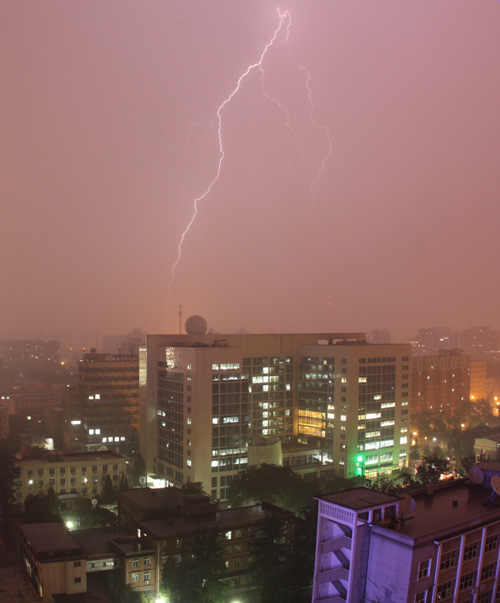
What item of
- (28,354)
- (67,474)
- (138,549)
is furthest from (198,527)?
(28,354)

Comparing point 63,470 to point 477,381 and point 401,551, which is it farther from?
point 477,381

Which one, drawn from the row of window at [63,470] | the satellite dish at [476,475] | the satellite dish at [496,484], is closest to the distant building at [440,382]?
the row of window at [63,470]

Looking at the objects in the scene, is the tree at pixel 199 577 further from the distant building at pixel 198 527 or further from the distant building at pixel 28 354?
the distant building at pixel 28 354

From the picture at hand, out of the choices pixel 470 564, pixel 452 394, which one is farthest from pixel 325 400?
pixel 452 394

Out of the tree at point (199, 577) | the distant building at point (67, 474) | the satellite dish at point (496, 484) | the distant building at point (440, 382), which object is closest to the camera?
the satellite dish at point (496, 484)

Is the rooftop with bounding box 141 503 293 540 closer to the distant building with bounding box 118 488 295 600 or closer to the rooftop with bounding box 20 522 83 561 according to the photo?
the distant building with bounding box 118 488 295 600
